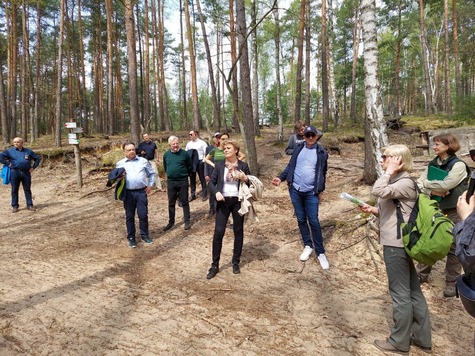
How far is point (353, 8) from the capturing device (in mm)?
25266

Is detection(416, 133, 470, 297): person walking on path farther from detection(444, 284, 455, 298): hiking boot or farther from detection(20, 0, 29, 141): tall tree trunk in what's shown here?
detection(20, 0, 29, 141): tall tree trunk

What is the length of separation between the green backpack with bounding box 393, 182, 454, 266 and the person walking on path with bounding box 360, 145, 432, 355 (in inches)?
3.0

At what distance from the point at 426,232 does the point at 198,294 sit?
2.71 metres

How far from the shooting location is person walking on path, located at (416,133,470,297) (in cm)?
348

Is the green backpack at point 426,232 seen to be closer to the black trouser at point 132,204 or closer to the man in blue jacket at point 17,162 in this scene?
the black trouser at point 132,204

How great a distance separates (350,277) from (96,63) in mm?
27939

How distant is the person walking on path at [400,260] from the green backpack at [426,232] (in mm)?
76

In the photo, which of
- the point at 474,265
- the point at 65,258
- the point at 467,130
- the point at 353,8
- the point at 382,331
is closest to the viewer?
the point at 474,265

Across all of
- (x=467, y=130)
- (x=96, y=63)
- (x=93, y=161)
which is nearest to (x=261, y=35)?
(x=96, y=63)

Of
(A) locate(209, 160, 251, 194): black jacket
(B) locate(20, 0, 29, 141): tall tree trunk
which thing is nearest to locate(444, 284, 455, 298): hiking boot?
(A) locate(209, 160, 251, 194): black jacket

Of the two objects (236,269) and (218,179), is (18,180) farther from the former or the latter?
(236,269)

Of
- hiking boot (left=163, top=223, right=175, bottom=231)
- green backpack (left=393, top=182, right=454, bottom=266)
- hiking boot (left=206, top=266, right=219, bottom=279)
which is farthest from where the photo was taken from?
hiking boot (left=163, top=223, right=175, bottom=231)

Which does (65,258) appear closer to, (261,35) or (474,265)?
(474,265)

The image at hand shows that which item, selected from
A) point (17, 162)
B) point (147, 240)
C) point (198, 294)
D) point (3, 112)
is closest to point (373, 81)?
point (198, 294)
